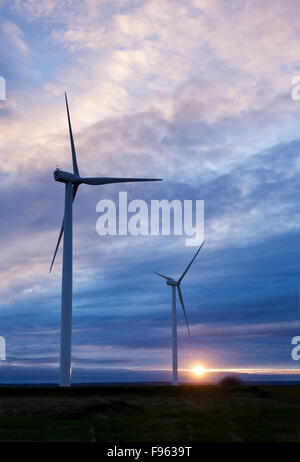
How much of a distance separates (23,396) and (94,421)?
118ft

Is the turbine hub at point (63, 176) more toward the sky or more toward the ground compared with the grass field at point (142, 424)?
more toward the sky

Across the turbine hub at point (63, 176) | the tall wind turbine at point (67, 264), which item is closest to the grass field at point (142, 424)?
the tall wind turbine at point (67, 264)

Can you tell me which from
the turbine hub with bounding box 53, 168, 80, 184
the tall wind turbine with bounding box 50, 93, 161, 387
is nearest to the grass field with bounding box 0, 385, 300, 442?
the tall wind turbine with bounding box 50, 93, 161, 387

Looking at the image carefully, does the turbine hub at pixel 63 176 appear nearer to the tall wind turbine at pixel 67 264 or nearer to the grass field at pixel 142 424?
the tall wind turbine at pixel 67 264

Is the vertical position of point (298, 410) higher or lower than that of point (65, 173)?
lower

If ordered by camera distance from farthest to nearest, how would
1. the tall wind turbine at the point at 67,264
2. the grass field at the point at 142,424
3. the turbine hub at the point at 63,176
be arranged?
1. the turbine hub at the point at 63,176
2. the tall wind turbine at the point at 67,264
3. the grass field at the point at 142,424

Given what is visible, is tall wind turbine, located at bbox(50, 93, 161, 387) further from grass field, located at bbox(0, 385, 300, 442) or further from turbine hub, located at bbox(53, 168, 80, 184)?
grass field, located at bbox(0, 385, 300, 442)

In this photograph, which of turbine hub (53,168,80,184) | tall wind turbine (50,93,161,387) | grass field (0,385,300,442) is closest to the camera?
grass field (0,385,300,442)

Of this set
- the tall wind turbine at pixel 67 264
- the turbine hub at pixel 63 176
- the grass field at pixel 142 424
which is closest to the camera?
the grass field at pixel 142 424

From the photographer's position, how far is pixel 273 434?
33625mm

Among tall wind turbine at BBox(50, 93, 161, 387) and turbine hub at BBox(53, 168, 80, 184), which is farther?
turbine hub at BBox(53, 168, 80, 184)

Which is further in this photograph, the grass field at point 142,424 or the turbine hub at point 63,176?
the turbine hub at point 63,176
